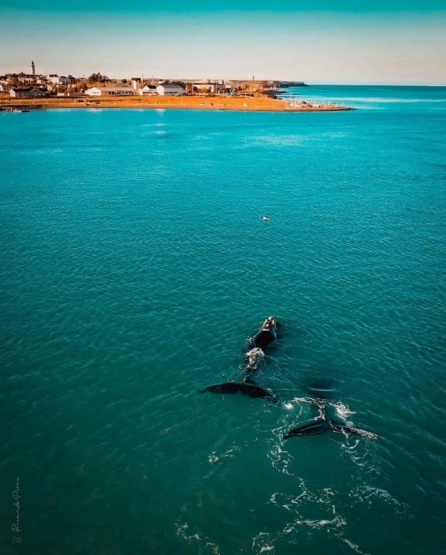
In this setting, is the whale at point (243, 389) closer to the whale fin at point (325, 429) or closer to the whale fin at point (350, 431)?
the whale fin at point (325, 429)

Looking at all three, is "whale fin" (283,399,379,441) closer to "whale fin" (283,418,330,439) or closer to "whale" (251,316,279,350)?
"whale fin" (283,418,330,439)

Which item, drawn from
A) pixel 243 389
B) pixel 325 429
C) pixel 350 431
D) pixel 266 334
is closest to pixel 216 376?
pixel 243 389

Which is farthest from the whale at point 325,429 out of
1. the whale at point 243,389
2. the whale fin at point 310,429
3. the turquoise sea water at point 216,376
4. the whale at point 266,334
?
the whale at point 266,334

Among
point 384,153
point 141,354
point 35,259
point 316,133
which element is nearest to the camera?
point 141,354

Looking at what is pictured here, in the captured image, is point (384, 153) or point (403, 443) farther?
point (384, 153)

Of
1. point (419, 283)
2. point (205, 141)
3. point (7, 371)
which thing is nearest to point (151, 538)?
point (7, 371)

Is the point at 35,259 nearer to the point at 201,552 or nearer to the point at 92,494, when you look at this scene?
the point at 92,494

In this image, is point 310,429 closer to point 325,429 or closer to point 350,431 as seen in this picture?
point 325,429
